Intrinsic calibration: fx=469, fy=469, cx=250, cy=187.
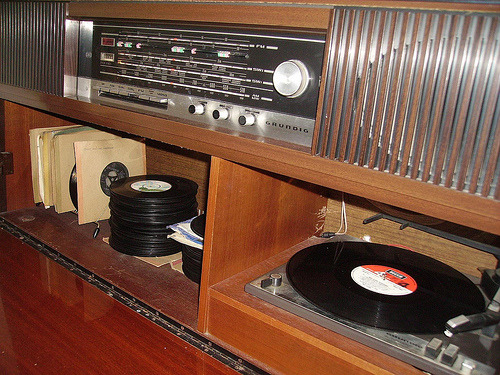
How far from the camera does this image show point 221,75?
91cm

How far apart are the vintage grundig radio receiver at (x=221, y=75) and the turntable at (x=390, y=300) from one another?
11.2 inches

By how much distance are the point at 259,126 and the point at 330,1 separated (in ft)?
0.85

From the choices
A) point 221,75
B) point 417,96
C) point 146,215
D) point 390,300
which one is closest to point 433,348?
point 390,300

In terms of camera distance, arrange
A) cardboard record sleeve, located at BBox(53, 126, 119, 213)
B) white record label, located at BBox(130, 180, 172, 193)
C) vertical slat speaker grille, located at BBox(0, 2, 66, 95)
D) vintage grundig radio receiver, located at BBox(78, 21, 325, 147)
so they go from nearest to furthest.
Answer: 1. vintage grundig radio receiver, located at BBox(78, 21, 325, 147)
2. vertical slat speaker grille, located at BBox(0, 2, 66, 95)
3. white record label, located at BBox(130, 180, 172, 193)
4. cardboard record sleeve, located at BBox(53, 126, 119, 213)

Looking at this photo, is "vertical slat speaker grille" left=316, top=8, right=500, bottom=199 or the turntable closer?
"vertical slat speaker grille" left=316, top=8, right=500, bottom=199

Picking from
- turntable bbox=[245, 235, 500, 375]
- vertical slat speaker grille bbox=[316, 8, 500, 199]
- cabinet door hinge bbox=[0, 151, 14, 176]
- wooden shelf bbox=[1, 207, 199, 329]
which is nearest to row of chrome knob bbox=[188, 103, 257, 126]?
vertical slat speaker grille bbox=[316, 8, 500, 199]

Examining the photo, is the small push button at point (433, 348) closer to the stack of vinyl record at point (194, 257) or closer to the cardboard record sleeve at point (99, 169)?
the stack of vinyl record at point (194, 257)

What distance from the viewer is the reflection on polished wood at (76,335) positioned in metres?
0.87

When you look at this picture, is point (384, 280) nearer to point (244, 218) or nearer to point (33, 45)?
point (244, 218)

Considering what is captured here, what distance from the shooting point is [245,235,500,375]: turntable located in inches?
28.2

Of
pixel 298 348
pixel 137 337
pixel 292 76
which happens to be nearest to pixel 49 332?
pixel 137 337

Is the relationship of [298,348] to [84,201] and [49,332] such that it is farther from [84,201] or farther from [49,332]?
[84,201]

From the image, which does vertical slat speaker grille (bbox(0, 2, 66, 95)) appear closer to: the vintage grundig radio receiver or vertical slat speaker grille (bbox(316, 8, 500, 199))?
the vintage grundig radio receiver

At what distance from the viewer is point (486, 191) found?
59 cm
